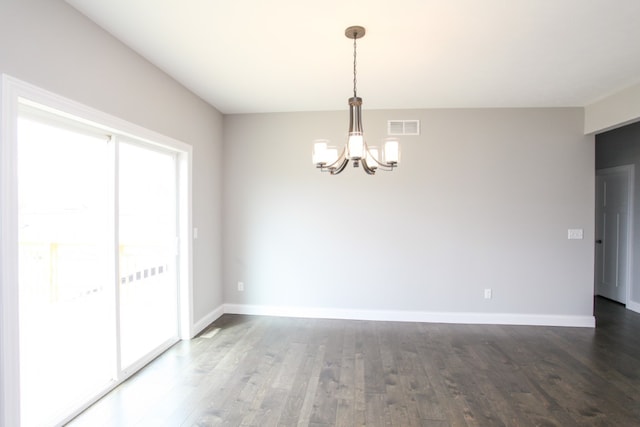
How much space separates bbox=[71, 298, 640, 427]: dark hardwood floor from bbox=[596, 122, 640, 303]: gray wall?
105cm

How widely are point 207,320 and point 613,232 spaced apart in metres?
6.16

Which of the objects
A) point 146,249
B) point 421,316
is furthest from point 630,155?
point 146,249

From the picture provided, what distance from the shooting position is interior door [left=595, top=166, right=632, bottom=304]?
4605mm

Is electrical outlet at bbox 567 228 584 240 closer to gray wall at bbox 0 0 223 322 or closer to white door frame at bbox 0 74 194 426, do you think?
gray wall at bbox 0 0 223 322

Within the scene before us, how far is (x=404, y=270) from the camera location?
4066mm

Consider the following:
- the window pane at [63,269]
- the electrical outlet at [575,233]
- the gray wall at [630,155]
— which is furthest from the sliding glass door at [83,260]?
the gray wall at [630,155]

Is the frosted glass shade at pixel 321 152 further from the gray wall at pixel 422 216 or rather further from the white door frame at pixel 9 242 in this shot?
the gray wall at pixel 422 216

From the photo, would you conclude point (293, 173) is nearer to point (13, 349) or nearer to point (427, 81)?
point (427, 81)

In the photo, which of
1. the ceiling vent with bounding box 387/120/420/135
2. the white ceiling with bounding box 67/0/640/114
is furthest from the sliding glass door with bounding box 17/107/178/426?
the ceiling vent with bounding box 387/120/420/135

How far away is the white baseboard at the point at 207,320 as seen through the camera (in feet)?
11.8

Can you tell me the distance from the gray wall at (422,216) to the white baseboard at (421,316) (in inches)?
2.6

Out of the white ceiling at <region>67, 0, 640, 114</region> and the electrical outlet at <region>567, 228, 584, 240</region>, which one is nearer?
the white ceiling at <region>67, 0, 640, 114</region>

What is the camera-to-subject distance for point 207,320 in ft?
12.7

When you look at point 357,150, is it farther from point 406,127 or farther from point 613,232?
point 613,232
